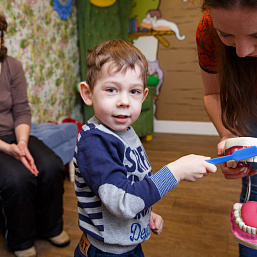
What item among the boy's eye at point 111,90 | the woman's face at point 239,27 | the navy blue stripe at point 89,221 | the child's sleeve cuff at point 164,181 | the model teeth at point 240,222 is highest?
the woman's face at point 239,27

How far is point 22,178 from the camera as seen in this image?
4.68 feet

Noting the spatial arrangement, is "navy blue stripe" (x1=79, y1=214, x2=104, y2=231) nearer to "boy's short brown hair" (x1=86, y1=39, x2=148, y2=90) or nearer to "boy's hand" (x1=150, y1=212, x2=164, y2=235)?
"boy's hand" (x1=150, y1=212, x2=164, y2=235)

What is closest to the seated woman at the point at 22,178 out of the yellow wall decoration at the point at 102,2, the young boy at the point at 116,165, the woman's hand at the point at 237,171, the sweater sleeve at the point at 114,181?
the young boy at the point at 116,165

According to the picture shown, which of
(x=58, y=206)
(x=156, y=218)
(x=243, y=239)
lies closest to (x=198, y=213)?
(x=58, y=206)

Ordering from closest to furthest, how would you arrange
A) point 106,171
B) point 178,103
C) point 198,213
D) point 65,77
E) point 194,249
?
point 106,171, point 194,249, point 198,213, point 65,77, point 178,103

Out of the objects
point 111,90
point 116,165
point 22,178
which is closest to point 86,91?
point 111,90

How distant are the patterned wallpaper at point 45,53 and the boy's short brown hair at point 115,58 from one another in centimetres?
174

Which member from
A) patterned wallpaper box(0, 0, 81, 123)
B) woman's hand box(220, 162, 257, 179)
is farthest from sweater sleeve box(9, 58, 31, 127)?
woman's hand box(220, 162, 257, 179)

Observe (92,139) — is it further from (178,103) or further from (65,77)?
(178,103)

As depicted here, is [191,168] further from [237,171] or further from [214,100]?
[214,100]

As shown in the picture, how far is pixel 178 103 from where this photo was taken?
12.6 feet

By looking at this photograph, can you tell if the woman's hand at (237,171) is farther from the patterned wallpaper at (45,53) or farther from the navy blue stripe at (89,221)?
the patterned wallpaper at (45,53)

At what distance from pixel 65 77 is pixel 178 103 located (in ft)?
4.97

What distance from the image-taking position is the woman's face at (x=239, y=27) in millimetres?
679
